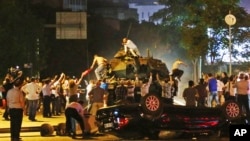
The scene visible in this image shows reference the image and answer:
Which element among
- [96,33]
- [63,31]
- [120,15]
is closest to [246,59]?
[63,31]

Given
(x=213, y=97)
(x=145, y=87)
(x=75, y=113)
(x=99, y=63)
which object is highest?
(x=99, y=63)

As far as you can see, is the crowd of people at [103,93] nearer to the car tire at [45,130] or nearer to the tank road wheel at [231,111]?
the car tire at [45,130]

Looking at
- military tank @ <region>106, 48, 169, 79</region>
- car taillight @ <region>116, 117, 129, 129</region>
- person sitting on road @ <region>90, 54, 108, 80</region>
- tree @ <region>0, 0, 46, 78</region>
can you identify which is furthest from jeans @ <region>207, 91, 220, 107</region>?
tree @ <region>0, 0, 46, 78</region>

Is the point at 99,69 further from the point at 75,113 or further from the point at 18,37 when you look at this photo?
the point at 18,37

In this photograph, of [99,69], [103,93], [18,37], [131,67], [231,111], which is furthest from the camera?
[18,37]

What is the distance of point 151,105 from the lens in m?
15.1

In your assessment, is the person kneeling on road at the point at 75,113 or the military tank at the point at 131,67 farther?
the military tank at the point at 131,67

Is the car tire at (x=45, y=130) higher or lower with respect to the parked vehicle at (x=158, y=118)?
lower

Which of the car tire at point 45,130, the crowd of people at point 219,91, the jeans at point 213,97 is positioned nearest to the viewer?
the car tire at point 45,130

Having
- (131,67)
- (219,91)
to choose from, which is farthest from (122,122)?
(131,67)

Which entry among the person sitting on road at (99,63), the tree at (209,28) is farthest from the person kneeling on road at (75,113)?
the tree at (209,28)

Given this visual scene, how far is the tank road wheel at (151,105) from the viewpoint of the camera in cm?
1510

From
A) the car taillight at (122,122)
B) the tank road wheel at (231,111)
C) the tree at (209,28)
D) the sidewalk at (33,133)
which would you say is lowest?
the sidewalk at (33,133)

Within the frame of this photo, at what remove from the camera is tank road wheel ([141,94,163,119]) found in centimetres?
1510
